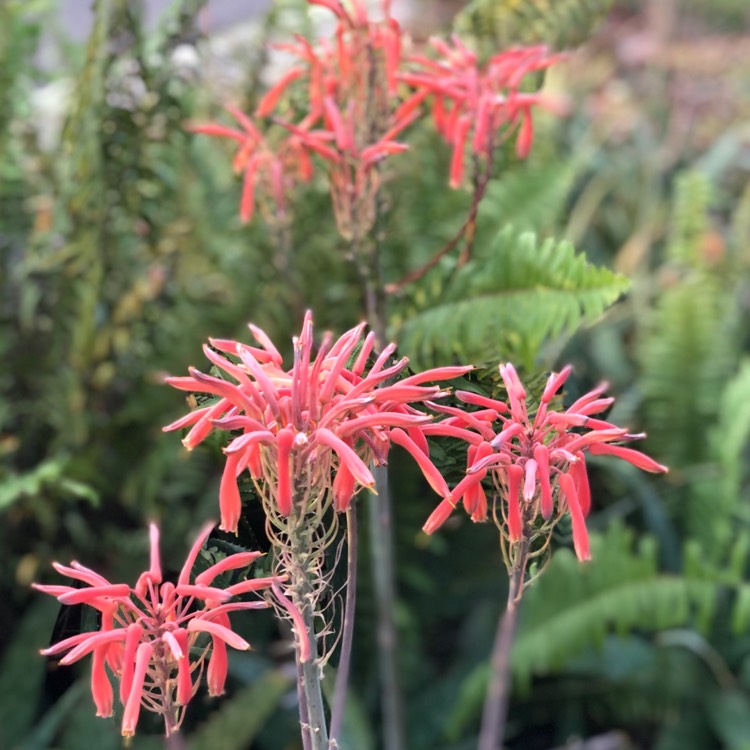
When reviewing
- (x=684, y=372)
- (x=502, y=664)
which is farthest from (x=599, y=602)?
(x=684, y=372)

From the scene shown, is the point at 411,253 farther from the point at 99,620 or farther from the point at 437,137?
the point at 99,620

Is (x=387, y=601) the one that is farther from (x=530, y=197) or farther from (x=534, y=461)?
(x=530, y=197)

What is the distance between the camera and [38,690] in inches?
45.9

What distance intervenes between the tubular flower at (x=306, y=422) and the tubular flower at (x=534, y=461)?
26mm

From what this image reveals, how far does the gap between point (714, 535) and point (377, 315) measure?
0.79 metres

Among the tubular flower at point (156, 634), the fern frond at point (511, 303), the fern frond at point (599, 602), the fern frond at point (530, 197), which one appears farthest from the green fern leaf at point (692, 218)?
the tubular flower at point (156, 634)

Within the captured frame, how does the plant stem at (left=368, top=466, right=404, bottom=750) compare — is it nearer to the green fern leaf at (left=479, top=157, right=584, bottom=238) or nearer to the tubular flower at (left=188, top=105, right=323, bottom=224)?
the tubular flower at (left=188, top=105, right=323, bottom=224)

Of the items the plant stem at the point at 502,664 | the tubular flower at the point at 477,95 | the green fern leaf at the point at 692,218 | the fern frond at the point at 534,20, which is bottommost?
the plant stem at the point at 502,664

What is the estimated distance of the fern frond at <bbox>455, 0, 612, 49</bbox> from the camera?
1022 mm

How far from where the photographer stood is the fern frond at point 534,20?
1022 millimetres

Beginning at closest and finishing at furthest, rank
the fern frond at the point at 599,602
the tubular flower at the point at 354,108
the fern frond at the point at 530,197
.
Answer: the tubular flower at the point at 354,108 < the fern frond at the point at 599,602 < the fern frond at the point at 530,197

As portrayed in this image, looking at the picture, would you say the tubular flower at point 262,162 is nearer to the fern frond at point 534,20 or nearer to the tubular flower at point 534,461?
the fern frond at point 534,20

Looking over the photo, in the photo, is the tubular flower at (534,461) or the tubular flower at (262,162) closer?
the tubular flower at (534,461)

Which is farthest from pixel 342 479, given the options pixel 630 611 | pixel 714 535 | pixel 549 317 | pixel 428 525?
pixel 714 535
